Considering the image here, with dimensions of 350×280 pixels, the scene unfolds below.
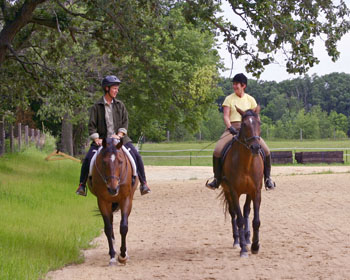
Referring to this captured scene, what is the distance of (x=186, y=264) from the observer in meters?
9.15

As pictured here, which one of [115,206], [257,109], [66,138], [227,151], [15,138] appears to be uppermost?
[257,109]

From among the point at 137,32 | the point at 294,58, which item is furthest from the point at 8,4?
the point at 294,58

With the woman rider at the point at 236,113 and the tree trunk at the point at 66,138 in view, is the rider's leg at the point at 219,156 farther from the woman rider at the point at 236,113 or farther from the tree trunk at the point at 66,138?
the tree trunk at the point at 66,138

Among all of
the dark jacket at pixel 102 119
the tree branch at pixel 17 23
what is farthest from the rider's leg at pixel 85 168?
the tree branch at pixel 17 23

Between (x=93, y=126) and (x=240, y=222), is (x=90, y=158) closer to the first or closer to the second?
(x=93, y=126)

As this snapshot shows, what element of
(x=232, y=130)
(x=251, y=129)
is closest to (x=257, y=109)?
(x=251, y=129)

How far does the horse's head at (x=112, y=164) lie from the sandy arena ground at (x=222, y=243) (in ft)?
3.94

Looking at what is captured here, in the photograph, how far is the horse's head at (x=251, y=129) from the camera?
9477 mm

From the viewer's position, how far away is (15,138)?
35250mm

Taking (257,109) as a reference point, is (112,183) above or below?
below

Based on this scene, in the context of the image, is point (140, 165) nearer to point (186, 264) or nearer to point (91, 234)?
point (186, 264)

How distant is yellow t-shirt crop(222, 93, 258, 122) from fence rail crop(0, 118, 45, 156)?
64.8 feet

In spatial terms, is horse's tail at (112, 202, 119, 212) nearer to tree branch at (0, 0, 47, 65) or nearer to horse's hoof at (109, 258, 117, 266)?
horse's hoof at (109, 258, 117, 266)

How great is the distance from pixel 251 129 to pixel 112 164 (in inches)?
85.8
